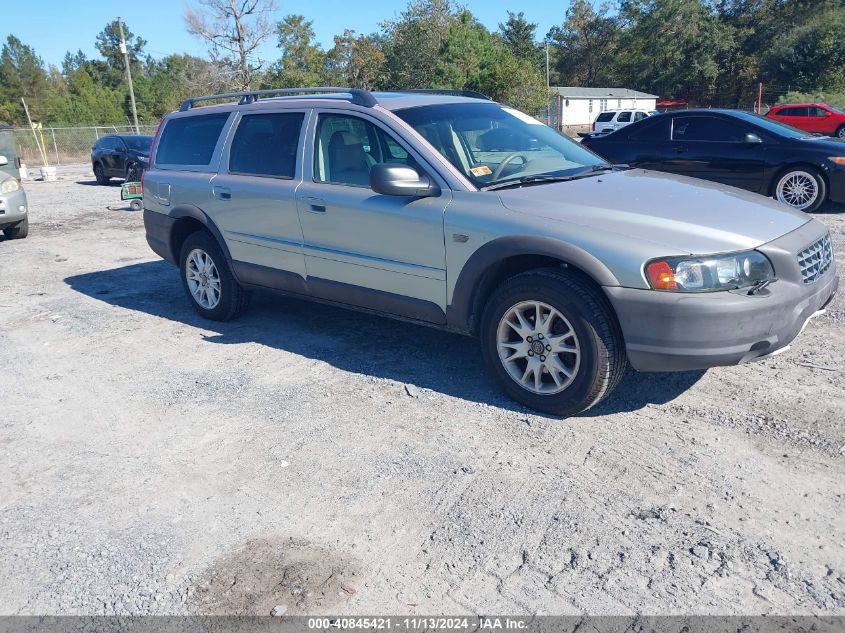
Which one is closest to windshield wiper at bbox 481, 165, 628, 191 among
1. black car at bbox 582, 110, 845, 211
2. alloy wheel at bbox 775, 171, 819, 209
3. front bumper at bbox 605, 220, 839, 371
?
front bumper at bbox 605, 220, 839, 371

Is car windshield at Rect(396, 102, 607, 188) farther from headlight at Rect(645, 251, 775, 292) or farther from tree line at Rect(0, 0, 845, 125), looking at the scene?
tree line at Rect(0, 0, 845, 125)

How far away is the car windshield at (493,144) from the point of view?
15.2ft

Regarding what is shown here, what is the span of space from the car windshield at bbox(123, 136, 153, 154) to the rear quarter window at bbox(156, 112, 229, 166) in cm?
1439

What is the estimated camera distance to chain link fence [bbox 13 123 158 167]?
3769cm

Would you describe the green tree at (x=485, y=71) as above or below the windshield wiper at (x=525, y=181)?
above

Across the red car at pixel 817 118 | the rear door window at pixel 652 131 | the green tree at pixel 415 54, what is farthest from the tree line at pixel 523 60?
the rear door window at pixel 652 131

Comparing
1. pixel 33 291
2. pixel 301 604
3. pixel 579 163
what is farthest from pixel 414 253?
pixel 33 291

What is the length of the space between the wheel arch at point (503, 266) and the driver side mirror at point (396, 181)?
54 cm

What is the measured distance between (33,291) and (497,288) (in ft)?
19.7

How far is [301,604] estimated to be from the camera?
8.96ft

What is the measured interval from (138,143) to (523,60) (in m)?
31.6

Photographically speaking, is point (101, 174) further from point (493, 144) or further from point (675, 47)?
point (675, 47)

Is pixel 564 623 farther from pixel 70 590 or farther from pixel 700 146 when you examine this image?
pixel 700 146

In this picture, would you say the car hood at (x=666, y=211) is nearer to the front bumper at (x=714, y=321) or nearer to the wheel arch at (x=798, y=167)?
the front bumper at (x=714, y=321)
